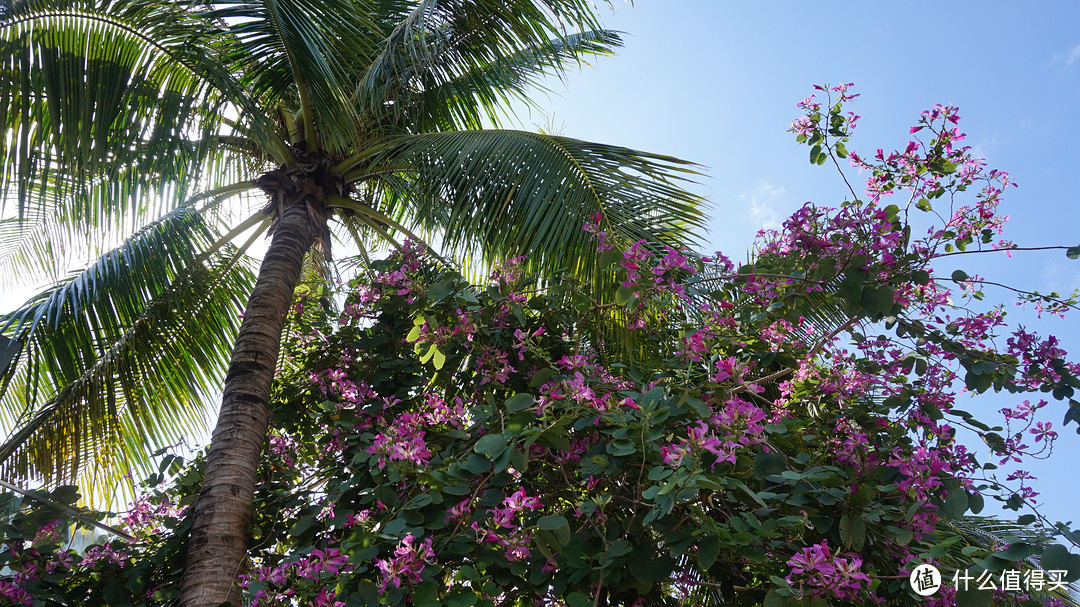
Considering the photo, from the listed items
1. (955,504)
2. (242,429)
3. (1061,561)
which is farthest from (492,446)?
(242,429)

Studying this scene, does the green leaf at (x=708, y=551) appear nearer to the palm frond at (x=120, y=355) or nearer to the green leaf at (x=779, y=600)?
the green leaf at (x=779, y=600)

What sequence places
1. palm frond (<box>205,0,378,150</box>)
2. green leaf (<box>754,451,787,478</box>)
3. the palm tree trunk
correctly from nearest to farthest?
green leaf (<box>754,451,787,478</box>) → the palm tree trunk → palm frond (<box>205,0,378,150</box>)

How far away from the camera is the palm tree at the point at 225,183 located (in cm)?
319

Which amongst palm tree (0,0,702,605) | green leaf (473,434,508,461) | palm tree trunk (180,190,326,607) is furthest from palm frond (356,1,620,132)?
green leaf (473,434,508,461)

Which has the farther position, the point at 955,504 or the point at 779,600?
the point at 955,504

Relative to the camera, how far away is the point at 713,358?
2289 mm

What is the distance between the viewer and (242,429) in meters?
3.11

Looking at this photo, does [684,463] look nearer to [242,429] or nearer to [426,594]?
[426,594]

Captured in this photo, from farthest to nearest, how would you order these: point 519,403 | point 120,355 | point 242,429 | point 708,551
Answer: point 120,355, point 242,429, point 519,403, point 708,551

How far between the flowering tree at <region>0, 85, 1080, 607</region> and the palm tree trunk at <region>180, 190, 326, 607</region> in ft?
0.58

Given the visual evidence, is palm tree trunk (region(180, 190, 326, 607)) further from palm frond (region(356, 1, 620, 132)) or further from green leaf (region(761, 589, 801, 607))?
green leaf (region(761, 589, 801, 607))

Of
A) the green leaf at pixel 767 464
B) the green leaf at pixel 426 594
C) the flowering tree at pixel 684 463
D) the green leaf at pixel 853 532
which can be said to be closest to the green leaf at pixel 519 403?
the flowering tree at pixel 684 463

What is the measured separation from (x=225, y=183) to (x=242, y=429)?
6.19ft

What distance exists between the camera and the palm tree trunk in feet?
8.81
